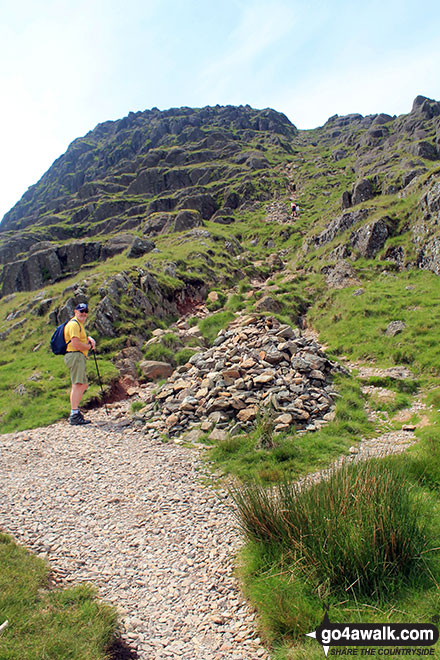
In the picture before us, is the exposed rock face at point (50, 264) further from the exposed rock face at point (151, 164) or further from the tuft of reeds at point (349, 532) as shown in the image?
the tuft of reeds at point (349, 532)

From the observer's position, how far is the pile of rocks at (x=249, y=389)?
1019cm

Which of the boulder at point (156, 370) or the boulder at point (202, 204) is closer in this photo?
the boulder at point (156, 370)

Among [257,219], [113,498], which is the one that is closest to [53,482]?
[113,498]

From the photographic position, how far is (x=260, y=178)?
90.2m

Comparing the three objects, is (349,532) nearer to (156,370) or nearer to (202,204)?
(156,370)

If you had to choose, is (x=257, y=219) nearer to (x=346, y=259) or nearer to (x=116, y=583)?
(x=346, y=259)

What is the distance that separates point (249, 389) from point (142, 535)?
6201 mm

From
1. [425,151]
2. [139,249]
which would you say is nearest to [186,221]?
[139,249]

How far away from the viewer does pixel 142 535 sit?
19.0 ft

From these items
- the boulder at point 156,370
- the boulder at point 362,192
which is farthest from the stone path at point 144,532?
the boulder at point 362,192

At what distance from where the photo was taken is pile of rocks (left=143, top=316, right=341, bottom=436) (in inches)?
401

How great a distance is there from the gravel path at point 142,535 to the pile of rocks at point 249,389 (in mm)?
1684

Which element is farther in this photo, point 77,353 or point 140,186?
point 140,186

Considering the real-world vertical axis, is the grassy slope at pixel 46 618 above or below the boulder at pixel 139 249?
below
